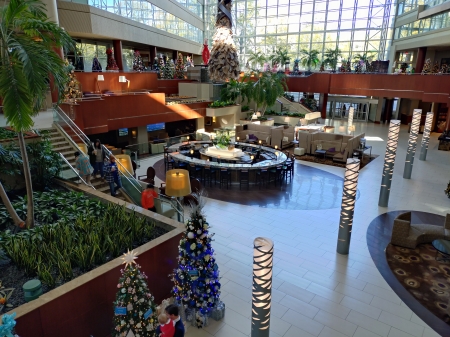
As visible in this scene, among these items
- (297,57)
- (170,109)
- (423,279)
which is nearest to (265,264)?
(423,279)

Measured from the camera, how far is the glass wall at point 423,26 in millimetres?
22250

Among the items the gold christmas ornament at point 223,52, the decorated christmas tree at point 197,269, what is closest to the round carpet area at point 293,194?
the decorated christmas tree at point 197,269

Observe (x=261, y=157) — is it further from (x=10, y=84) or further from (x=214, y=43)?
(x=10, y=84)

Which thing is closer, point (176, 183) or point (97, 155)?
point (176, 183)

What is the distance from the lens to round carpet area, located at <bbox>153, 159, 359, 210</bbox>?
10.9m

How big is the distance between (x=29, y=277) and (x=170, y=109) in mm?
15543

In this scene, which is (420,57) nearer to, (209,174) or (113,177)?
(209,174)

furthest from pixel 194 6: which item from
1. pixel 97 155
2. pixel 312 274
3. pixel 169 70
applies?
pixel 312 274

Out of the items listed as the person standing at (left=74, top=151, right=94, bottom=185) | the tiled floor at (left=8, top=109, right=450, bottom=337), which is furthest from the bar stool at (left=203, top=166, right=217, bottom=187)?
the person standing at (left=74, top=151, right=94, bottom=185)

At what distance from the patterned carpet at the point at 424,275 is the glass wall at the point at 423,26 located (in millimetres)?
21360

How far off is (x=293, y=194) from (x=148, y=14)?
21.5 metres

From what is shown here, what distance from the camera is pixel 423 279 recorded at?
22.1 ft

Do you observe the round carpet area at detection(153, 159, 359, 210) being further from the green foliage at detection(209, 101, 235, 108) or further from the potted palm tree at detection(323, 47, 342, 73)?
the potted palm tree at detection(323, 47, 342, 73)

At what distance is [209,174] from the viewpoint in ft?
42.9
